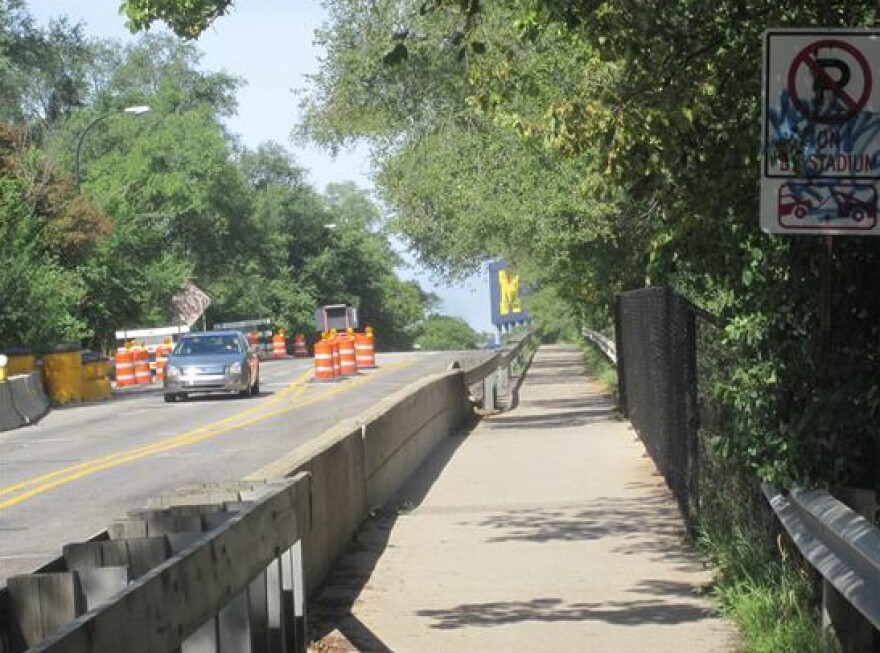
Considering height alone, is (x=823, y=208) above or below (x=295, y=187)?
below

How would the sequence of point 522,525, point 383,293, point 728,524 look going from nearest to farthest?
point 728,524 < point 522,525 < point 383,293

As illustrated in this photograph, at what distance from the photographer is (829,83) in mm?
6590

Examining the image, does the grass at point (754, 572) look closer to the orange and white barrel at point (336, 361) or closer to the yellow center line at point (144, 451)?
the yellow center line at point (144, 451)

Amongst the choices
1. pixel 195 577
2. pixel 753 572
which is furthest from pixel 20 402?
pixel 195 577

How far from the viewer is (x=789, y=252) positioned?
7.93m

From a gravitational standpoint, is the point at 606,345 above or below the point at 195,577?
below

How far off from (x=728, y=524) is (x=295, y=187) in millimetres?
98845

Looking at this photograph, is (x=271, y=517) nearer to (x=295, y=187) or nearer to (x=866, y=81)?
(x=866, y=81)

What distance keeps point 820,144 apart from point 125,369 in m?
40.3

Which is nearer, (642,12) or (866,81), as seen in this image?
(866,81)

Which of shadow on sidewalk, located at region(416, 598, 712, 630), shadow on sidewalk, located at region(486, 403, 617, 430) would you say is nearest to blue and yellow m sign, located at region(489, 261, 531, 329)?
shadow on sidewalk, located at region(486, 403, 617, 430)

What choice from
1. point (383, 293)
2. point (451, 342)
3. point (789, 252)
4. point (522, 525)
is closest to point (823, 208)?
point (789, 252)

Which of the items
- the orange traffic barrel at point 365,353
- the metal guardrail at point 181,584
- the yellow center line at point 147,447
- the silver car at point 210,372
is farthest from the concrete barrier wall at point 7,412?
the metal guardrail at point 181,584

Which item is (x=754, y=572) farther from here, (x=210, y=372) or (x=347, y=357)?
(x=347, y=357)
